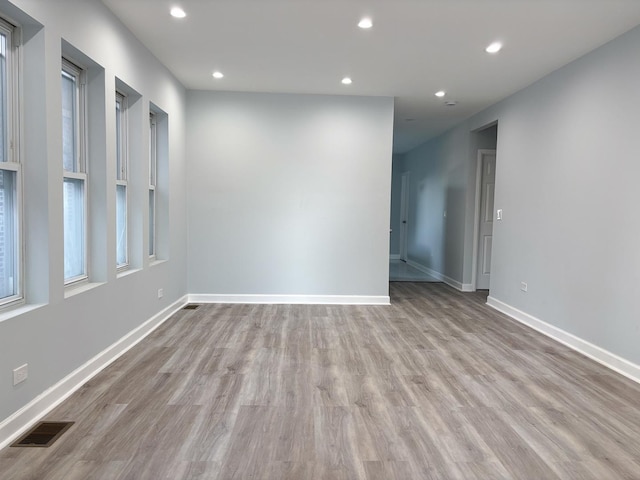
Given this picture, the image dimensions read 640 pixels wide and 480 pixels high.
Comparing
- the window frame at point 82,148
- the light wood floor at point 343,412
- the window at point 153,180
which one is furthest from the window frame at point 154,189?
the window frame at point 82,148

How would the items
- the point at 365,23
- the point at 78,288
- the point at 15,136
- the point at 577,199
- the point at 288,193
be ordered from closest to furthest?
the point at 15,136
the point at 78,288
the point at 365,23
the point at 577,199
the point at 288,193

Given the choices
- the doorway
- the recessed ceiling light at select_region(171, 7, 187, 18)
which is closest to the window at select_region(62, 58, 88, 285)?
the recessed ceiling light at select_region(171, 7, 187, 18)

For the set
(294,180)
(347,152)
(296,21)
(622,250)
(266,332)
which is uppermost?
(296,21)

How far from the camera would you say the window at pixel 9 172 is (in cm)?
222

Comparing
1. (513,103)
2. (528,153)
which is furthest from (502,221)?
(513,103)

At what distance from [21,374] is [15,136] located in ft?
4.27

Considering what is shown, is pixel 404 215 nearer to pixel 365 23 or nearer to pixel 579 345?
pixel 579 345

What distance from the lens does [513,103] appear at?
5.04 meters

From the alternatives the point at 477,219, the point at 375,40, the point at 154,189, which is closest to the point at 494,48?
the point at 375,40

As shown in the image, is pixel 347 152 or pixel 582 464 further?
pixel 347 152

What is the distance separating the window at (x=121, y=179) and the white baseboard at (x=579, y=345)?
419 cm

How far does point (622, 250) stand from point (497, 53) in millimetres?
2024

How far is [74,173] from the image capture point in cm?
290

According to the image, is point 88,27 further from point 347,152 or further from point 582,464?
point 582,464
